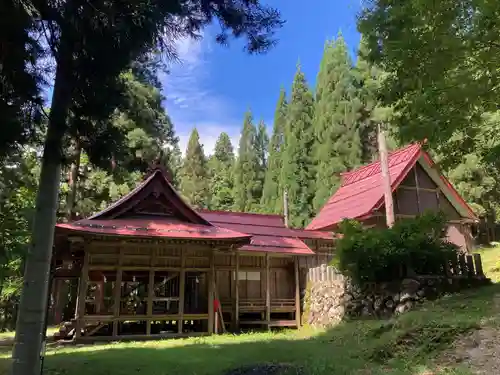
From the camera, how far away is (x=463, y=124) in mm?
8016

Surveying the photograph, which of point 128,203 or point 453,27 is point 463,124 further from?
point 128,203

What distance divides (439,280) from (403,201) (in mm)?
9845

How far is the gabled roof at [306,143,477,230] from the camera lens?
19.0 m

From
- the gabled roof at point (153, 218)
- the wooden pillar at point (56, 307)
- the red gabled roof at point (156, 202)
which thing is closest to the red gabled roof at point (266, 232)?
the gabled roof at point (153, 218)

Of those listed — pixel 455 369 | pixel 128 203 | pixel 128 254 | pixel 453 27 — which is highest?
pixel 453 27

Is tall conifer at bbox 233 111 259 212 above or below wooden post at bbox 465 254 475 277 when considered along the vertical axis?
above

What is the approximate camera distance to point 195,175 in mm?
50531

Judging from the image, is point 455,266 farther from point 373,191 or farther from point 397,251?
point 373,191

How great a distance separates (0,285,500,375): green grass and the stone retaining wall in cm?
75

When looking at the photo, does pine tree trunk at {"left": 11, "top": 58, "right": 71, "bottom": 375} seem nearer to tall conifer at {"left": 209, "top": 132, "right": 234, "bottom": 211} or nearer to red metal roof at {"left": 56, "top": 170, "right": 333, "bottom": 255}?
red metal roof at {"left": 56, "top": 170, "right": 333, "bottom": 255}

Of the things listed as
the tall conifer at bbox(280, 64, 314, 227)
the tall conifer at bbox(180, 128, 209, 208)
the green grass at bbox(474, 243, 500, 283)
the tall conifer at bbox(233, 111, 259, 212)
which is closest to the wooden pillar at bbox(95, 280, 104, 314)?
the green grass at bbox(474, 243, 500, 283)

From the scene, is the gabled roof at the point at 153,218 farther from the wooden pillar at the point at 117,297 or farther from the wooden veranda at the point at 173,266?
the wooden pillar at the point at 117,297

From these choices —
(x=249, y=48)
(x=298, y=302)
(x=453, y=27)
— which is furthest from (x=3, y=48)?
(x=298, y=302)

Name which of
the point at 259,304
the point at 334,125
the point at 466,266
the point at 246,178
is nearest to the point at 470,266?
the point at 466,266
